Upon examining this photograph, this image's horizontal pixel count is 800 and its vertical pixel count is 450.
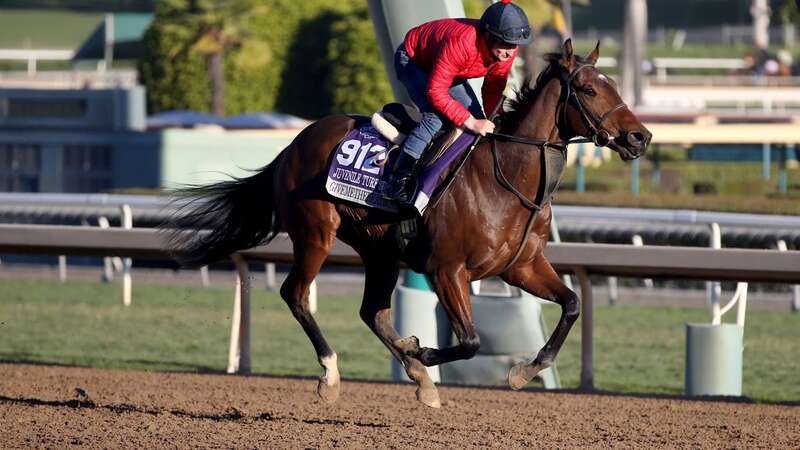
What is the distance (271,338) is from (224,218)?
4088 millimetres

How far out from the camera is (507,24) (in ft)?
19.4

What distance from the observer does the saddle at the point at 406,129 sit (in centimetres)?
618

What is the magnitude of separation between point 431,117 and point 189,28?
28.6 meters

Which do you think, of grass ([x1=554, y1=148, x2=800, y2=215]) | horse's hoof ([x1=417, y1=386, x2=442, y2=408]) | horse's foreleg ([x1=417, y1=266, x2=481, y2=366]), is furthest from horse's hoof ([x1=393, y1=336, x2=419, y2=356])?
grass ([x1=554, y1=148, x2=800, y2=215])

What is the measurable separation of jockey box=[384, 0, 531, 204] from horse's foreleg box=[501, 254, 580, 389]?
617mm

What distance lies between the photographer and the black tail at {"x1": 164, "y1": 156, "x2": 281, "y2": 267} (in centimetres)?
716

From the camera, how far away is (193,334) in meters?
11.2

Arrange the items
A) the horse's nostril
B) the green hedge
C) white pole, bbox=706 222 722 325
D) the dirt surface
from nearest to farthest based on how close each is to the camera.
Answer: the horse's nostril
the dirt surface
white pole, bbox=706 222 722 325
the green hedge

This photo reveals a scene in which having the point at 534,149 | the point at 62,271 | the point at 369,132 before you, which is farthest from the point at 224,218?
the point at 62,271

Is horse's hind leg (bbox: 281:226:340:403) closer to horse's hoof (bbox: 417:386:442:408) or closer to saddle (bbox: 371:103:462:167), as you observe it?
horse's hoof (bbox: 417:386:442:408)

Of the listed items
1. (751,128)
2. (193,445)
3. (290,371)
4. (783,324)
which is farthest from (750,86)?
(193,445)

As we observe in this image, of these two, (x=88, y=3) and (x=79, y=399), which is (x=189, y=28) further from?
(x=88, y=3)

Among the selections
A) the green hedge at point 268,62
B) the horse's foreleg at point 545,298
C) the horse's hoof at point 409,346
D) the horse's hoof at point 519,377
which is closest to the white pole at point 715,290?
the horse's foreleg at point 545,298

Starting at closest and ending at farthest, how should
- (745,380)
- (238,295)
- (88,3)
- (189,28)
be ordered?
(238,295)
(745,380)
(189,28)
(88,3)
